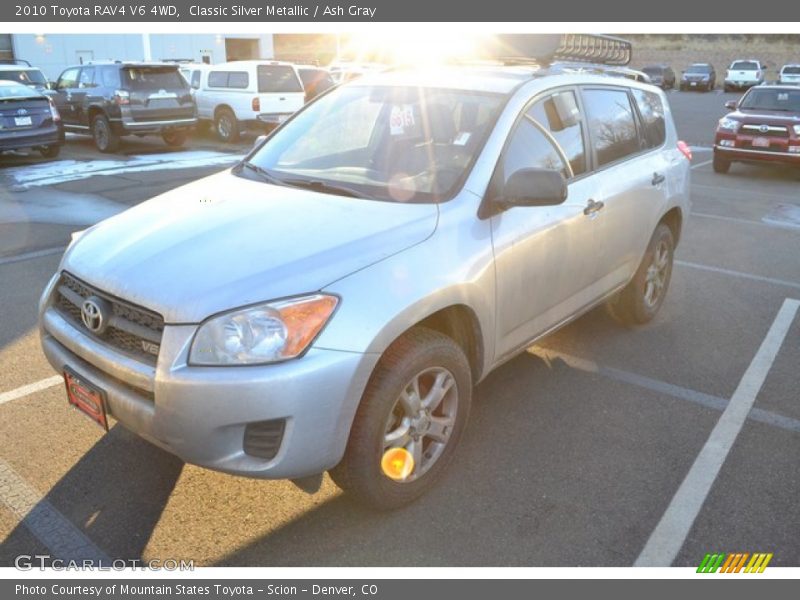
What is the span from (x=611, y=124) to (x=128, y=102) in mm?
11608

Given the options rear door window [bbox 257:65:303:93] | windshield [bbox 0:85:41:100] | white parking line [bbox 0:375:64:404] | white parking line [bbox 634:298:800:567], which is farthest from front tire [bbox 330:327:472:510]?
rear door window [bbox 257:65:303:93]

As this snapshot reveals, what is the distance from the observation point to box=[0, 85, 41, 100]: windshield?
38.1ft

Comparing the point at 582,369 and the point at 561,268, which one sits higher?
the point at 561,268

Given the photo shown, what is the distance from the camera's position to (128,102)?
1347 centimetres

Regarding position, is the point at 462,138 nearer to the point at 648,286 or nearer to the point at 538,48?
the point at 538,48

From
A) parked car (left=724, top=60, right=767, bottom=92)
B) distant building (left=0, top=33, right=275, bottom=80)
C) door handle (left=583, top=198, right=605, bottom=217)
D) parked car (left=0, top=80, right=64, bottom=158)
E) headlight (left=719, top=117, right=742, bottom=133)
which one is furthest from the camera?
parked car (left=724, top=60, right=767, bottom=92)

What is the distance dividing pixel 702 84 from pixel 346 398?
4438 centimetres

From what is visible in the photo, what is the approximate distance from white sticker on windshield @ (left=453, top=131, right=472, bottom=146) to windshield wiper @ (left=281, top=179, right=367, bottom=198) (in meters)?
0.56

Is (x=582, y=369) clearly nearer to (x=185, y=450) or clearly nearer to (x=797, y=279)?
(x=185, y=450)

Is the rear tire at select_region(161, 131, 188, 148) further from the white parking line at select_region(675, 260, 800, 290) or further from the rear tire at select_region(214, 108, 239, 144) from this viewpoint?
the white parking line at select_region(675, 260, 800, 290)

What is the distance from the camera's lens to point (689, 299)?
5.80 meters

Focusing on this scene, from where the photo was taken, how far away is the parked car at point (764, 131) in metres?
11.7

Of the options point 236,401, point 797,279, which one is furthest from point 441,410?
point 797,279

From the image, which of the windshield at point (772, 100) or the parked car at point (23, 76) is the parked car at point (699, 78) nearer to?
the windshield at point (772, 100)
